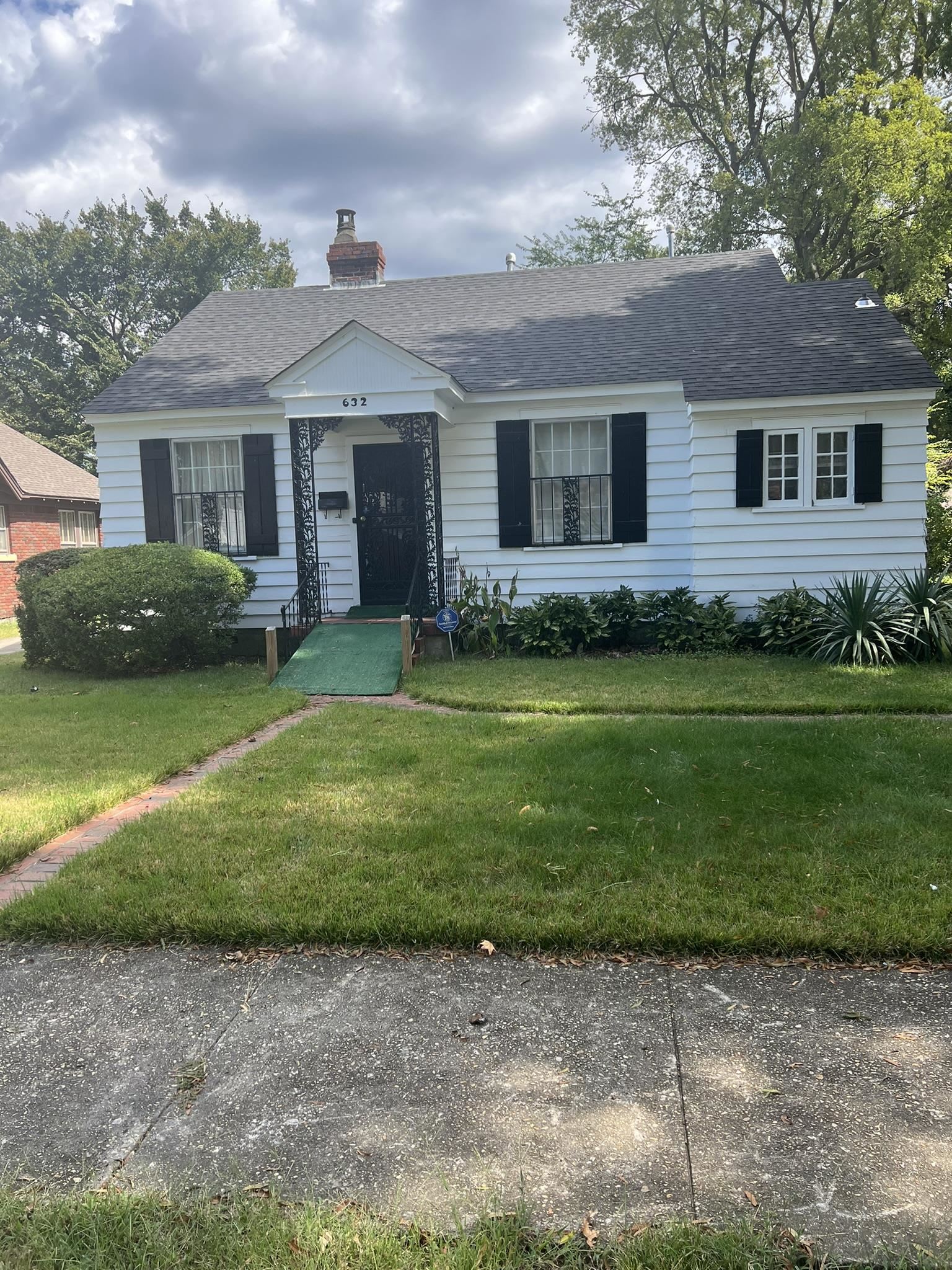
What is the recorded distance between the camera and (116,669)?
35.1 feet

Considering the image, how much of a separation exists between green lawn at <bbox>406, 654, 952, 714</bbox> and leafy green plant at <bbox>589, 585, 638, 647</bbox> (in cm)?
85

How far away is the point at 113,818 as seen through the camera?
5.39m

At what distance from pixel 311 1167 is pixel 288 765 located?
13.2ft

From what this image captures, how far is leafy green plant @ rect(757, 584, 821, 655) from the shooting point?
10.6 m

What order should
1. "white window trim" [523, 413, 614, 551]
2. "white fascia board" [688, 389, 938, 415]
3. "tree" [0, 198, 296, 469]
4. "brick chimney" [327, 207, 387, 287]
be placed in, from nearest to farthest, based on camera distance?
"white fascia board" [688, 389, 938, 415], "white window trim" [523, 413, 614, 551], "brick chimney" [327, 207, 387, 287], "tree" [0, 198, 296, 469]

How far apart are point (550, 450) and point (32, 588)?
22.8 feet

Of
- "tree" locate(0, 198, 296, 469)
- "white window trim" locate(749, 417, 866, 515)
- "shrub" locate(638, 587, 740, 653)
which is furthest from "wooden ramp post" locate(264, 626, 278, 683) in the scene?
"tree" locate(0, 198, 296, 469)

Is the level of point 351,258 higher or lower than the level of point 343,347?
higher

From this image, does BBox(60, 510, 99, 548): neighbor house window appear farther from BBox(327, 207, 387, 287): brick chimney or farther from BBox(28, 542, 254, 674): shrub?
BBox(28, 542, 254, 674): shrub

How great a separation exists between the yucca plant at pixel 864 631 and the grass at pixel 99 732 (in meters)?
5.96

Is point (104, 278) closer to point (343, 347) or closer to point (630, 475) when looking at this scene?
point (343, 347)

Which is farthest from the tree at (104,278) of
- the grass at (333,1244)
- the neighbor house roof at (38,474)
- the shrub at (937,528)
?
the grass at (333,1244)

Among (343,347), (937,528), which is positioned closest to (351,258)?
(343,347)

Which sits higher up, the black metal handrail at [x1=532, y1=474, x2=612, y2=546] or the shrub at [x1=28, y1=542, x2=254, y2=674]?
the black metal handrail at [x1=532, y1=474, x2=612, y2=546]
